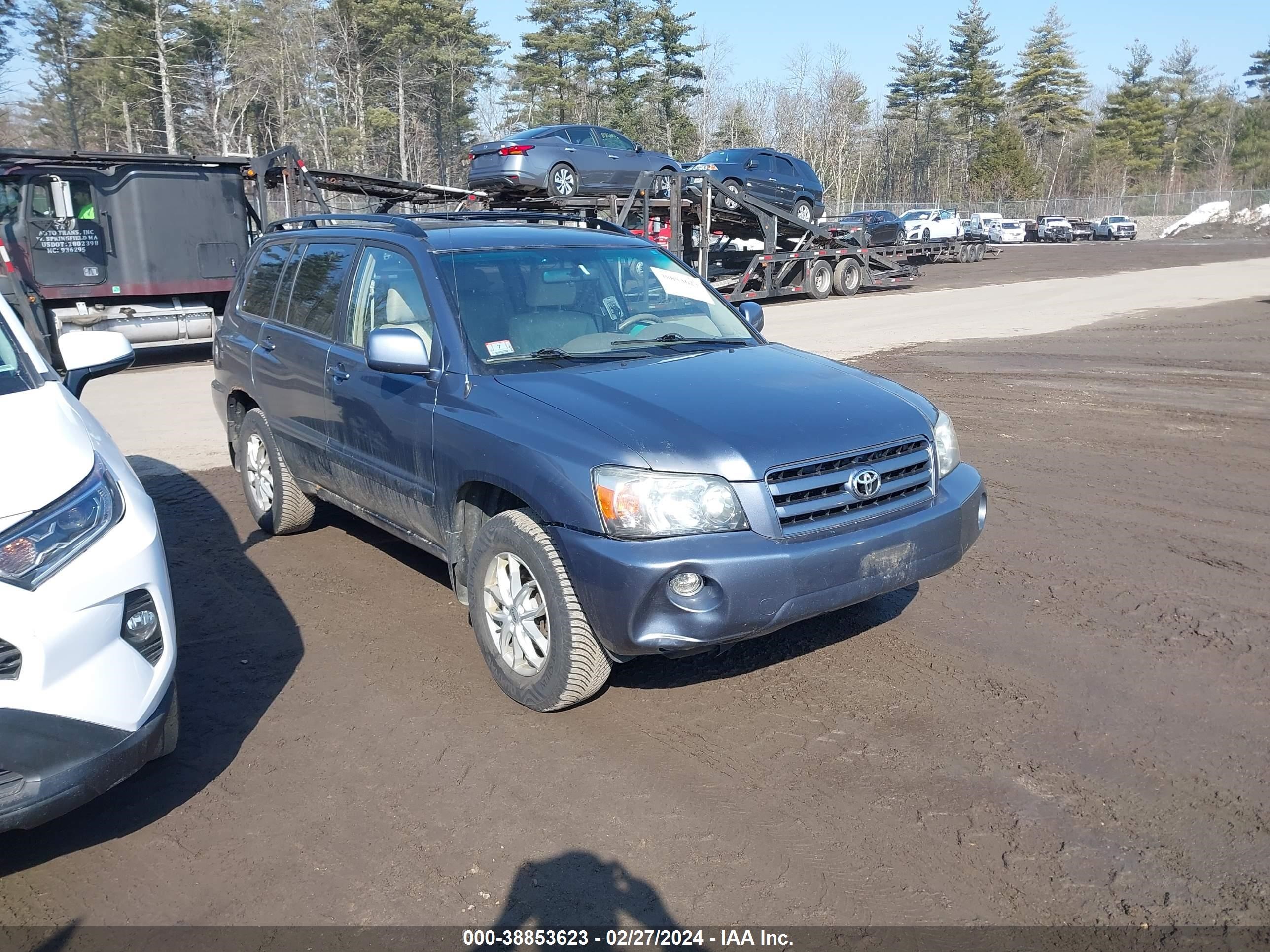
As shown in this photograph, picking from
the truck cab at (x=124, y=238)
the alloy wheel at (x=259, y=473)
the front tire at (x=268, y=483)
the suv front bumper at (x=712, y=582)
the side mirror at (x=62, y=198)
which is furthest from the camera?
the side mirror at (x=62, y=198)

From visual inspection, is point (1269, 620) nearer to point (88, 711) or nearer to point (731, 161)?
point (88, 711)

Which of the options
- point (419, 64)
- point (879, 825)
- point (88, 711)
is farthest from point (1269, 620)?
point (419, 64)

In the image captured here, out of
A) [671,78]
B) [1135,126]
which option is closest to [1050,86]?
[1135,126]

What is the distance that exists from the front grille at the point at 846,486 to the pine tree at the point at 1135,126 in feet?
287

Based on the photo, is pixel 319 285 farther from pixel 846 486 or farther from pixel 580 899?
pixel 580 899

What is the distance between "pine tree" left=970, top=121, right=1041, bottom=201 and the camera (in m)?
73.1

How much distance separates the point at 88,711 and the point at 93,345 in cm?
205

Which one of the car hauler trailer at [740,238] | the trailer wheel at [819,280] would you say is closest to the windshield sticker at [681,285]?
the car hauler trailer at [740,238]

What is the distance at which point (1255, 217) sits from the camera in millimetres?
68562

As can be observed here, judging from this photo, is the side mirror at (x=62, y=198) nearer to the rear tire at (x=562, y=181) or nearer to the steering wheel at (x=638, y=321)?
the rear tire at (x=562, y=181)

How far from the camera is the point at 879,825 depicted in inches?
131

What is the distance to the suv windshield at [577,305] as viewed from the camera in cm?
464

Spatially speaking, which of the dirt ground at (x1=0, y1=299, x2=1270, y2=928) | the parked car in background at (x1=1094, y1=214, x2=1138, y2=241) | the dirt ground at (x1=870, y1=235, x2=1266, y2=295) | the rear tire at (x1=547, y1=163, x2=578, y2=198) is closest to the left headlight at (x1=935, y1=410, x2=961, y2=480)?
the dirt ground at (x1=0, y1=299, x2=1270, y2=928)

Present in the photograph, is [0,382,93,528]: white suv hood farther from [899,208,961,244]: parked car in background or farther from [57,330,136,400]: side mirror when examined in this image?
[899,208,961,244]: parked car in background
